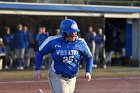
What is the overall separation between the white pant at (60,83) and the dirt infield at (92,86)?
232 inches

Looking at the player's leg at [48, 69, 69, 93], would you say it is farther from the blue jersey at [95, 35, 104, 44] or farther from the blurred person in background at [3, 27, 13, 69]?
the blue jersey at [95, 35, 104, 44]

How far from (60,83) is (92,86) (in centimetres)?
734

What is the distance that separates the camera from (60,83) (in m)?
7.55

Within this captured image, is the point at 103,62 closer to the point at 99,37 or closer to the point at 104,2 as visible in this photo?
the point at 99,37

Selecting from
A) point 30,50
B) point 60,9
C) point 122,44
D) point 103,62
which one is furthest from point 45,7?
point 122,44

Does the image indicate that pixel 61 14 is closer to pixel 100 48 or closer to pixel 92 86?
pixel 100 48

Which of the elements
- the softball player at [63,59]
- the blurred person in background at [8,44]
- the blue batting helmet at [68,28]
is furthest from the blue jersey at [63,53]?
the blurred person in background at [8,44]

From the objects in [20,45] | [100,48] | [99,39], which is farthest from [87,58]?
[100,48]

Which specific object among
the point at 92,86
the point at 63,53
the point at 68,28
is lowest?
the point at 92,86

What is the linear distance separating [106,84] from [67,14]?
6.80 metres

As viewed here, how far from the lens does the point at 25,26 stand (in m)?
20.3

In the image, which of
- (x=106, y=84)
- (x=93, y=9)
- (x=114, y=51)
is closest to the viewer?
(x=106, y=84)

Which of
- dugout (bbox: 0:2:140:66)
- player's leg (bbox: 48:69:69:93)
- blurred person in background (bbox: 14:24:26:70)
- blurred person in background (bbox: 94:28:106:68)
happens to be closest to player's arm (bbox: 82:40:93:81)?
player's leg (bbox: 48:69:69:93)

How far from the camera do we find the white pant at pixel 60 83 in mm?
7508
